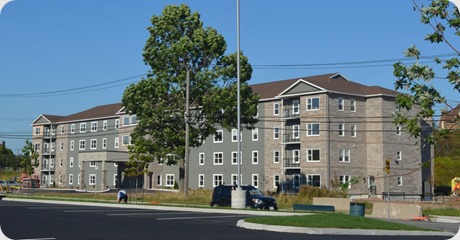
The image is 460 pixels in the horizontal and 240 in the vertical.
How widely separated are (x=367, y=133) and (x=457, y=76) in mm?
57806

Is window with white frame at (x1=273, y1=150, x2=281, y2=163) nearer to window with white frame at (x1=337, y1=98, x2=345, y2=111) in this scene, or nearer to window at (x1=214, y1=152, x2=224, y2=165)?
window at (x1=214, y1=152, x2=224, y2=165)

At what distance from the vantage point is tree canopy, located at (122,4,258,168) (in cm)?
5166

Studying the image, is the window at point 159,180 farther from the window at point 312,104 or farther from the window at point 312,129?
the window at point 312,104

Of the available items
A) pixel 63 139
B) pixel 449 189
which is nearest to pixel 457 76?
pixel 449 189

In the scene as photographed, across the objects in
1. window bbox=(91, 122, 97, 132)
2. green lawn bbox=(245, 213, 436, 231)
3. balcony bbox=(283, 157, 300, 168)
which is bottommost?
green lawn bbox=(245, 213, 436, 231)

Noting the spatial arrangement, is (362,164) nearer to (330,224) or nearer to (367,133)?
(367,133)

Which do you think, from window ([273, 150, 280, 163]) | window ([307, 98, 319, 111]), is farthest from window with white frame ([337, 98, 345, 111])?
window ([273, 150, 280, 163])

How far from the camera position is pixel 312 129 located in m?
67.1

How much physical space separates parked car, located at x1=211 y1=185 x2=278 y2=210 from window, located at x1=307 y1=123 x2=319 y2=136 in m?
30.1

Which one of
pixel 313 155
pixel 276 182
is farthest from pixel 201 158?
pixel 313 155

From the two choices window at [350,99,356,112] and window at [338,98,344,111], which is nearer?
window at [338,98,344,111]

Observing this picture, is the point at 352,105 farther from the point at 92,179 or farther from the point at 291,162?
the point at 92,179

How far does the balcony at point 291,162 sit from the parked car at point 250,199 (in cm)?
3135

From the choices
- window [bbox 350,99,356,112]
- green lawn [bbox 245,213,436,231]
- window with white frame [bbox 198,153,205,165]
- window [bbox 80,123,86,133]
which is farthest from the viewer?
window [bbox 80,123,86,133]
